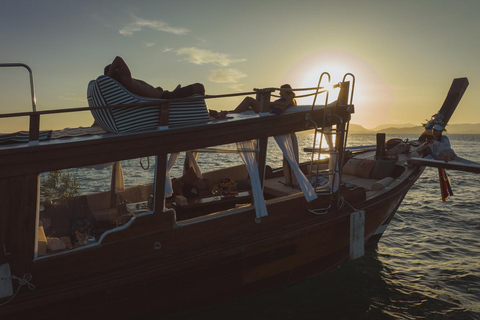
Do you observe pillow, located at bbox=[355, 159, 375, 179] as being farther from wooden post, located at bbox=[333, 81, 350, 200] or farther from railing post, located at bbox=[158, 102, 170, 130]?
railing post, located at bbox=[158, 102, 170, 130]

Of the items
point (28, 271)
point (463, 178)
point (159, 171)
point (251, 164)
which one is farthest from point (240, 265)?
point (463, 178)

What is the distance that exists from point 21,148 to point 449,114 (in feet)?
54.9

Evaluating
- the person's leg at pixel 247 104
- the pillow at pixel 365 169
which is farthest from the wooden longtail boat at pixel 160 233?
the pillow at pixel 365 169

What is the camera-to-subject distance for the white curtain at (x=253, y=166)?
6.44 metres

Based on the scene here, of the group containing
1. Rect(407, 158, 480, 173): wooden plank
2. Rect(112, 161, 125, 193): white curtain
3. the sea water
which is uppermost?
Rect(407, 158, 480, 173): wooden plank

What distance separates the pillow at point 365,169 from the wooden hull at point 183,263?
14.0ft

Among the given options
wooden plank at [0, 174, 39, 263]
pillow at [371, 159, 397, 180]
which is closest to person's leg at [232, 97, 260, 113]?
wooden plank at [0, 174, 39, 263]

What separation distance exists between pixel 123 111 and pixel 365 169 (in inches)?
342

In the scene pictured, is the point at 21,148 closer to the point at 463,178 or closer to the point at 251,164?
the point at 251,164

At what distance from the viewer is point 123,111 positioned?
5.59 meters

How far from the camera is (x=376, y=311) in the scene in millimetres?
7559

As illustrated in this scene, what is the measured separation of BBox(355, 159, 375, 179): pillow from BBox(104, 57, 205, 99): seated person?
7.39 metres

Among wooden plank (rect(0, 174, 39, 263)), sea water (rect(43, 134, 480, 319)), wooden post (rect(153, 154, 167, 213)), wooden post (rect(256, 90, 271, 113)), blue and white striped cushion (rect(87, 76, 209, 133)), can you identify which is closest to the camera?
wooden plank (rect(0, 174, 39, 263))

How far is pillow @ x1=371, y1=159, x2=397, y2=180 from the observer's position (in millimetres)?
11461
